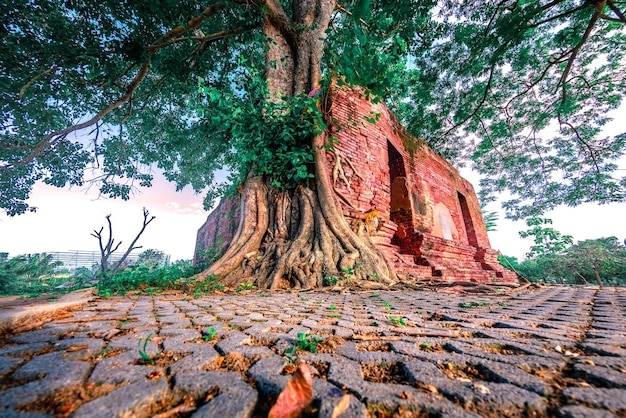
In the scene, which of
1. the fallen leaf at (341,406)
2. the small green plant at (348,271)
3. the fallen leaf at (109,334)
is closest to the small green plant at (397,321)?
the fallen leaf at (341,406)

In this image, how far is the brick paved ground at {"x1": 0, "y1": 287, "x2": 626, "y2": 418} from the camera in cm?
57

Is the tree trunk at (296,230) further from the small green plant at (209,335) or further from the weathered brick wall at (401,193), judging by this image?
the small green plant at (209,335)

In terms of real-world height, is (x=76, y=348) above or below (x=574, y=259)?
below

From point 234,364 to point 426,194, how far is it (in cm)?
725

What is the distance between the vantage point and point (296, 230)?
4.28m

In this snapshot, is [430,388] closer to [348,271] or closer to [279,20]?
[348,271]

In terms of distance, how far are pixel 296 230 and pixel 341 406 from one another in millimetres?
3737

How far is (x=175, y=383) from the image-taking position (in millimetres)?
676

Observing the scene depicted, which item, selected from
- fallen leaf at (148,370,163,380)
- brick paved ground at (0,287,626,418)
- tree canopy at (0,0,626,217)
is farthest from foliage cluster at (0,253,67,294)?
fallen leaf at (148,370,163,380)

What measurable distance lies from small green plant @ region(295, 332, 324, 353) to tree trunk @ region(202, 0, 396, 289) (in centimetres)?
232

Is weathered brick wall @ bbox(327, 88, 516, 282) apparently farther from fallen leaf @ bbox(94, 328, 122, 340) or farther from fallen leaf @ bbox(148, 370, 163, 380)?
fallen leaf @ bbox(148, 370, 163, 380)

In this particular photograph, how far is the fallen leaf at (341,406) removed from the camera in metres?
0.54

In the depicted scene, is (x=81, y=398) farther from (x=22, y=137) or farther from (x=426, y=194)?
(x=22, y=137)

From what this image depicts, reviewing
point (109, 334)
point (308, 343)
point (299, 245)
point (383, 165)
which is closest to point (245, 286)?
point (299, 245)
